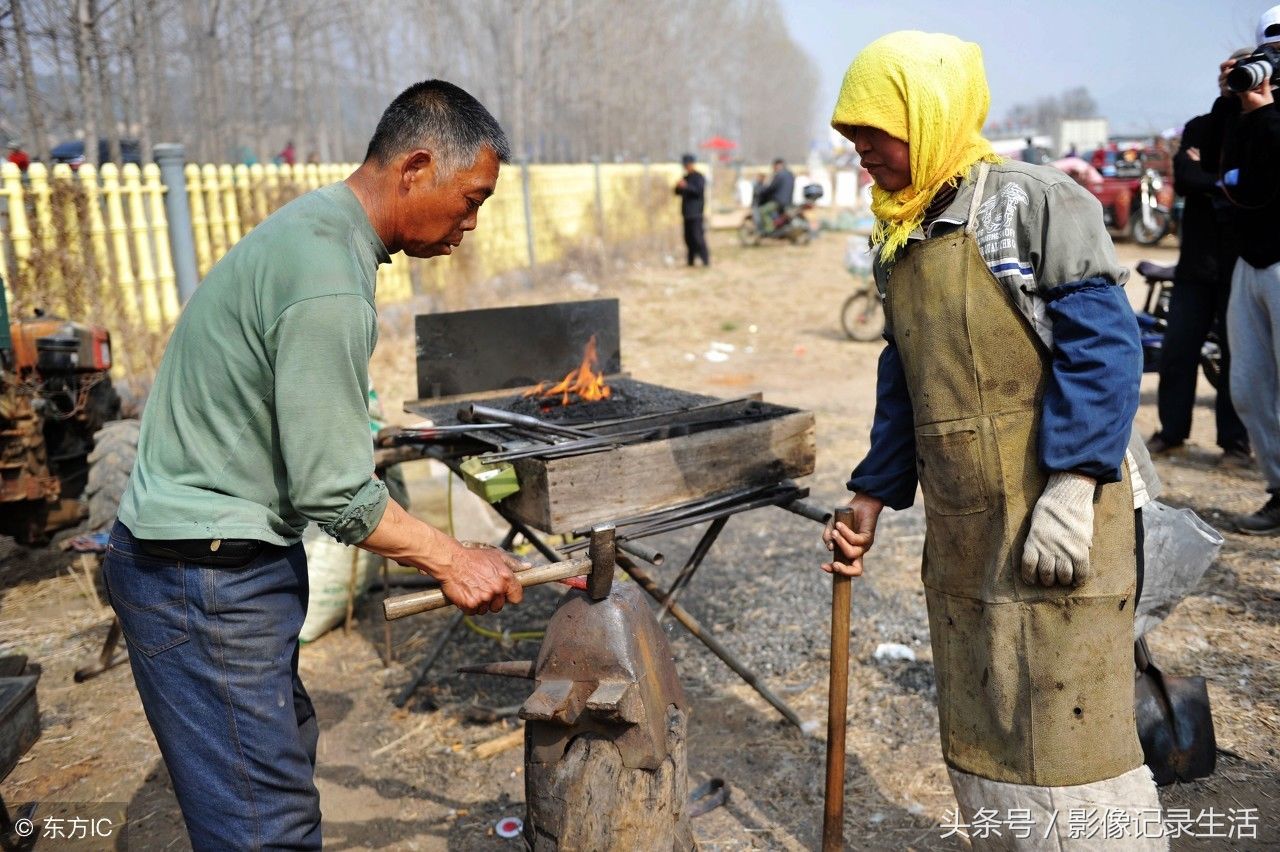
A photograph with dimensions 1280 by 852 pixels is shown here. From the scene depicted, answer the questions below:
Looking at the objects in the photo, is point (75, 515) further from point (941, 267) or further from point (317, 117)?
point (317, 117)

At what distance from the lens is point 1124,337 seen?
1863 mm

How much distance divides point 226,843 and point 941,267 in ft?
6.47

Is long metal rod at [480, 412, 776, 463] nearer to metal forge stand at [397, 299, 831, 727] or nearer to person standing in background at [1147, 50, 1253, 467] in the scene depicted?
metal forge stand at [397, 299, 831, 727]

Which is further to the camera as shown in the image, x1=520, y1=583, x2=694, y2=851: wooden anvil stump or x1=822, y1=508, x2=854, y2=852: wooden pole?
x1=822, y1=508, x2=854, y2=852: wooden pole

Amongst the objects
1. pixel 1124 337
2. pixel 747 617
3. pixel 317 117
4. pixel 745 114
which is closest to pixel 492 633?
pixel 747 617

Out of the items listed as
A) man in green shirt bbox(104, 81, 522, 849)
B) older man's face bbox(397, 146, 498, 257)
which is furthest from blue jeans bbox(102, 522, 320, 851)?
older man's face bbox(397, 146, 498, 257)

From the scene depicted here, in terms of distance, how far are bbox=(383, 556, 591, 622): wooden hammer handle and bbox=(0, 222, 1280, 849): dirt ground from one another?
1.32 metres

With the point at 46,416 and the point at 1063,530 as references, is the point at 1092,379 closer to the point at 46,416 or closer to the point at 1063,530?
the point at 1063,530

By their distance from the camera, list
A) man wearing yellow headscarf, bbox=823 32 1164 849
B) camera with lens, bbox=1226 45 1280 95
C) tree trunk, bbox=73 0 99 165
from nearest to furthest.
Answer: man wearing yellow headscarf, bbox=823 32 1164 849
camera with lens, bbox=1226 45 1280 95
tree trunk, bbox=73 0 99 165

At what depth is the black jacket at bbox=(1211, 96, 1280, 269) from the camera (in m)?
4.55

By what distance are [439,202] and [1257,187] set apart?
4.42m

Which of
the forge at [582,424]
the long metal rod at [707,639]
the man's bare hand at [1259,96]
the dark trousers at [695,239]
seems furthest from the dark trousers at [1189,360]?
the dark trousers at [695,239]

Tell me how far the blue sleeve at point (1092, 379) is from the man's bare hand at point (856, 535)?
60 centimetres

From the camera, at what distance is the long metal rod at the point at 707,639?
10.4 feet
